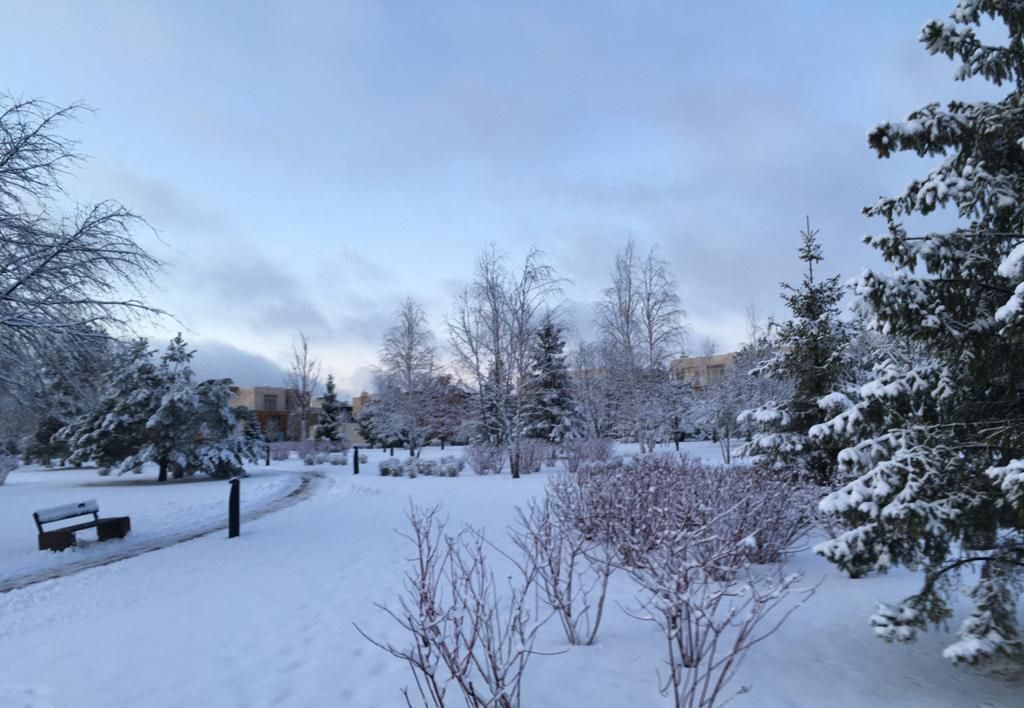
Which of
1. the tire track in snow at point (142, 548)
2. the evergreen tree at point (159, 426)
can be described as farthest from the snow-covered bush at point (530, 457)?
the evergreen tree at point (159, 426)

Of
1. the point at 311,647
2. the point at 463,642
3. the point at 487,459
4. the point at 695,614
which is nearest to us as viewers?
the point at 695,614

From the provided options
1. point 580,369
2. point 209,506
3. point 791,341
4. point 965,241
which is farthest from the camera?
point 580,369

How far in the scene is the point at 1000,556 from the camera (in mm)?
3752

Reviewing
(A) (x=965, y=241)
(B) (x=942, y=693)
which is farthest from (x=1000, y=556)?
(A) (x=965, y=241)

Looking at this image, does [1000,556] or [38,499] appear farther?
[38,499]

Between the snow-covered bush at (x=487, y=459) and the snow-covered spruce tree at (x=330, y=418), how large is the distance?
2424 centimetres

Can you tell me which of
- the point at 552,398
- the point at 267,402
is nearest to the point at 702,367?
the point at 552,398

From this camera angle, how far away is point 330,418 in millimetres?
45219

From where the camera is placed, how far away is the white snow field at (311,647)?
373cm

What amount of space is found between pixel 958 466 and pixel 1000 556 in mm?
617

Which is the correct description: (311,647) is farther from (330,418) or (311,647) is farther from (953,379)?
(330,418)

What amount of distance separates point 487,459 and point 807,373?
1185 cm

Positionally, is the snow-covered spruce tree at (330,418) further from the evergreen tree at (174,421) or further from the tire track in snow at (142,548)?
the tire track in snow at (142,548)

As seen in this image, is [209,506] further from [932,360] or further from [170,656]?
[932,360]
